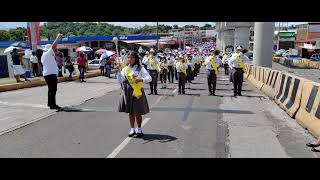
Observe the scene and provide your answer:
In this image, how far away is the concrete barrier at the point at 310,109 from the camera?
25.9 feet

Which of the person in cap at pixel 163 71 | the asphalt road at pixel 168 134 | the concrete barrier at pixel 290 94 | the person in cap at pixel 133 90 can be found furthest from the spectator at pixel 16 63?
the concrete barrier at pixel 290 94

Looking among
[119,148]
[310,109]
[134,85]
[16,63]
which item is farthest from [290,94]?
[16,63]

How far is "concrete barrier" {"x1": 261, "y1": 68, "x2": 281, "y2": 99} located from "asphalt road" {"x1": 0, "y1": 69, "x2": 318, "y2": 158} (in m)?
2.07

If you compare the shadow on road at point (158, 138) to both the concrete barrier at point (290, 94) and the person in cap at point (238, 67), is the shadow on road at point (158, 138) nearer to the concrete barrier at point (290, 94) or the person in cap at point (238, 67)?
the concrete barrier at point (290, 94)

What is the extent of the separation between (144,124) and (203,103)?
3.85m

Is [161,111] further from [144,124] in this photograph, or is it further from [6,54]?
[6,54]

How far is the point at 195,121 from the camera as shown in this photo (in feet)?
30.0

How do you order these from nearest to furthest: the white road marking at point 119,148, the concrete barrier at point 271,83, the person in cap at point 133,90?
the white road marking at point 119,148 < the person in cap at point 133,90 < the concrete barrier at point 271,83

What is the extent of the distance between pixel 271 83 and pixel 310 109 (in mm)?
6353

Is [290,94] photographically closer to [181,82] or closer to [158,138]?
[181,82]

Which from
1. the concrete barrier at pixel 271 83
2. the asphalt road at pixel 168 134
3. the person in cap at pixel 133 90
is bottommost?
the asphalt road at pixel 168 134

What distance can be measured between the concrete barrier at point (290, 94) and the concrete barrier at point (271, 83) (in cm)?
73

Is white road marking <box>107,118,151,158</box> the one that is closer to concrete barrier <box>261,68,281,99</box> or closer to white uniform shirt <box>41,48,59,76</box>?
white uniform shirt <box>41,48,59,76</box>
